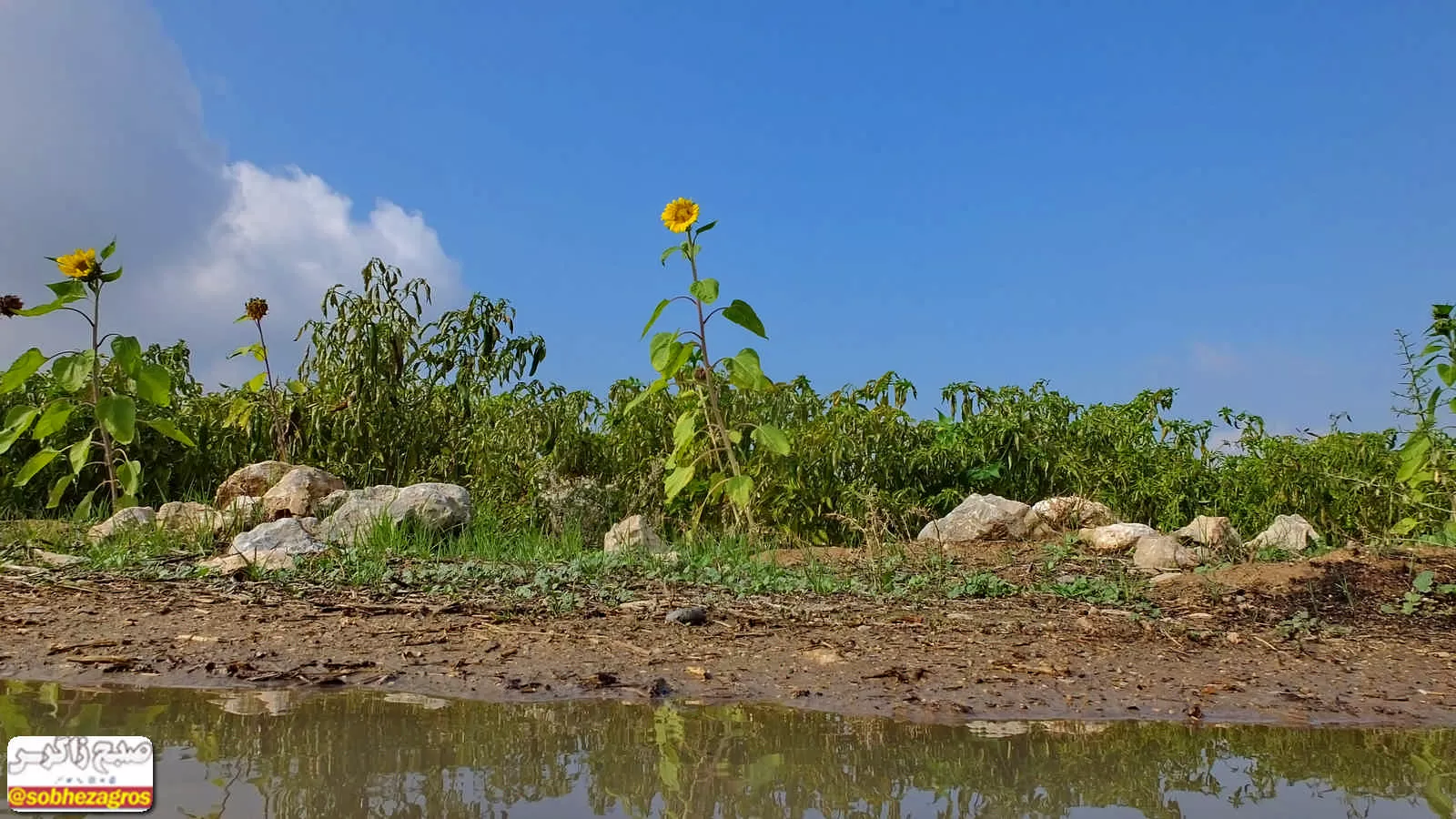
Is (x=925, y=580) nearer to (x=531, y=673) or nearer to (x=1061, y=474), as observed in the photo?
(x=531, y=673)

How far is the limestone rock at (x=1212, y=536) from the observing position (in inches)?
228

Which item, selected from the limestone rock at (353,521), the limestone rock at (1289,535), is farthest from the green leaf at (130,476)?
the limestone rock at (1289,535)

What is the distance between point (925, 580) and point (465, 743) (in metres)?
2.72

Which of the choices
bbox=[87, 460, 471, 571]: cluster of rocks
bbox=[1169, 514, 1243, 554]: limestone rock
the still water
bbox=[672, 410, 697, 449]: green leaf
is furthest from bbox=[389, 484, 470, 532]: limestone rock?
bbox=[1169, 514, 1243, 554]: limestone rock

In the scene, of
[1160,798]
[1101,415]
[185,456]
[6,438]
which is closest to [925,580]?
[1160,798]

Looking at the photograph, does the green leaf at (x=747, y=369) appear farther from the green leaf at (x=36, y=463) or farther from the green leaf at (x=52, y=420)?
the green leaf at (x=36, y=463)

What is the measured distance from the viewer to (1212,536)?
592 centimetres

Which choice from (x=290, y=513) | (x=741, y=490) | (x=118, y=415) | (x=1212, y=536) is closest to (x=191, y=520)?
(x=290, y=513)

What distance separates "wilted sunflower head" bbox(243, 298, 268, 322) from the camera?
7.88 meters

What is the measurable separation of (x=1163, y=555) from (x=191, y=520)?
217 inches

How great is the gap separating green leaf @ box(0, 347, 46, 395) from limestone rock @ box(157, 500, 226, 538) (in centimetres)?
112

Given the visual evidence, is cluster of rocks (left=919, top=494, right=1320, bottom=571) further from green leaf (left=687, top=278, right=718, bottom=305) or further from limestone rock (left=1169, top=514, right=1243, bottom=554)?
green leaf (left=687, top=278, right=718, bottom=305)

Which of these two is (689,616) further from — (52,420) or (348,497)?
(52,420)

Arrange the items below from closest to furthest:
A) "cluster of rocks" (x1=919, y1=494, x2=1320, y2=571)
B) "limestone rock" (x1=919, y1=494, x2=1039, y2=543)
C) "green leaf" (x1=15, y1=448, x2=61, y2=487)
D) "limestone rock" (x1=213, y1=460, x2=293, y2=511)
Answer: "cluster of rocks" (x1=919, y1=494, x2=1320, y2=571) < "limestone rock" (x1=919, y1=494, x2=1039, y2=543) < "green leaf" (x1=15, y1=448, x2=61, y2=487) < "limestone rock" (x1=213, y1=460, x2=293, y2=511)
